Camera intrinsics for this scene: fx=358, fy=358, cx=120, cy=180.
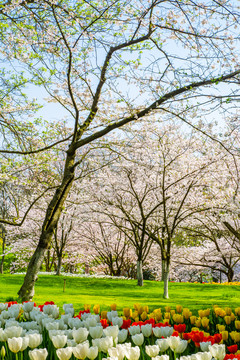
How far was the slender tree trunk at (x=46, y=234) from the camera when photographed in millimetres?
8016

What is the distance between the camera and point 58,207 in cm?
873

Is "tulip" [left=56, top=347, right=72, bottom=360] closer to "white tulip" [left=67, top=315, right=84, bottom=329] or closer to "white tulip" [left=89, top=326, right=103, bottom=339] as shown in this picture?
"white tulip" [left=89, top=326, right=103, bottom=339]

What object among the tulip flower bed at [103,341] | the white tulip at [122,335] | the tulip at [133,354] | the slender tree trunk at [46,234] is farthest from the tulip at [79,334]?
the slender tree trunk at [46,234]

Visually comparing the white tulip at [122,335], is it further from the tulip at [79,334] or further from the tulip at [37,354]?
the tulip at [37,354]

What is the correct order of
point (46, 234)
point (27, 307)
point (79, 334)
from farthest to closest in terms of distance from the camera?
point (46, 234)
point (27, 307)
point (79, 334)

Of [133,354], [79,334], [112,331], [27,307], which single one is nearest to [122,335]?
[112,331]

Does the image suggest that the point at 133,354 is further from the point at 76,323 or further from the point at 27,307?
the point at 27,307

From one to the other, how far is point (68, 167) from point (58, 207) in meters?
1.03

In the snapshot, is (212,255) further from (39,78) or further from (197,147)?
(39,78)

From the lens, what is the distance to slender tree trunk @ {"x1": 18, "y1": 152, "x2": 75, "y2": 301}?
316 inches

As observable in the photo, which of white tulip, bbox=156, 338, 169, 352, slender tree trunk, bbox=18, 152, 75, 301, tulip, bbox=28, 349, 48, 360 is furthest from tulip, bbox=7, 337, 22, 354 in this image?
slender tree trunk, bbox=18, 152, 75, 301

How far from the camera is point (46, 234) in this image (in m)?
8.39

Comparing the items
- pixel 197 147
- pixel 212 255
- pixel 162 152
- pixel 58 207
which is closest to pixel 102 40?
pixel 58 207

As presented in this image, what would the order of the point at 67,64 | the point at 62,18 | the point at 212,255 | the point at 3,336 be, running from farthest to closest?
the point at 212,255 < the point at 67,64 < the point at 62,18 < the point at 3,336
